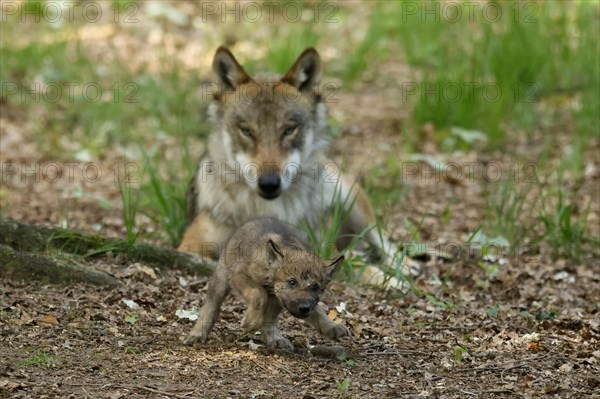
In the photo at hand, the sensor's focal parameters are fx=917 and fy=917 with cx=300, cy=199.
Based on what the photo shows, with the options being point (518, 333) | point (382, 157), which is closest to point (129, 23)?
point (382, 157)

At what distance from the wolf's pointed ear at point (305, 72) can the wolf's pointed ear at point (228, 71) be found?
0.98ft

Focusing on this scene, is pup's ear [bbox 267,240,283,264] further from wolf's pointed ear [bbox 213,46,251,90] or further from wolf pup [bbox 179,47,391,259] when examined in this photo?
wolf's pointed ear [bbox 213,46,251,90]

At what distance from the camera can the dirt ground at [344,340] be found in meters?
3.95

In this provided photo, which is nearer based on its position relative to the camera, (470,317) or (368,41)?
(470,317)

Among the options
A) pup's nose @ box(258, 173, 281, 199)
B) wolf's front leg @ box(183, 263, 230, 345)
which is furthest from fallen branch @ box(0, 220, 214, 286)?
wolf's front leg @ box(183, 263, 230, 345)

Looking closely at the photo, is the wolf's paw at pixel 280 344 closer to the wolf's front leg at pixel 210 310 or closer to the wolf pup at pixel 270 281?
the wolf pup at pixel 270 281

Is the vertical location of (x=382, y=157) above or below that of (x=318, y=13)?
below

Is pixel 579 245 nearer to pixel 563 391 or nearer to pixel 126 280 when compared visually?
pixel 563 391

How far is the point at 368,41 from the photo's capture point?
11.0m

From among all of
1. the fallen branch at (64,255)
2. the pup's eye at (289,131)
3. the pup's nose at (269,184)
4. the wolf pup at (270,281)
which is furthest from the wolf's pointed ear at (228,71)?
the wolf pup at (270,281)

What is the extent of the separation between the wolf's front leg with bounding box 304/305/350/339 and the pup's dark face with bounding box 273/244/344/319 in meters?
0.26

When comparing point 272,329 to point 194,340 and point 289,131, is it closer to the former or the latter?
point 194,340

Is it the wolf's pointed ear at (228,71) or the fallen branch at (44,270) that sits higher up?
the wolf's pointed ear at (228,71)

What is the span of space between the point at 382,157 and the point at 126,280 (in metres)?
4.18
